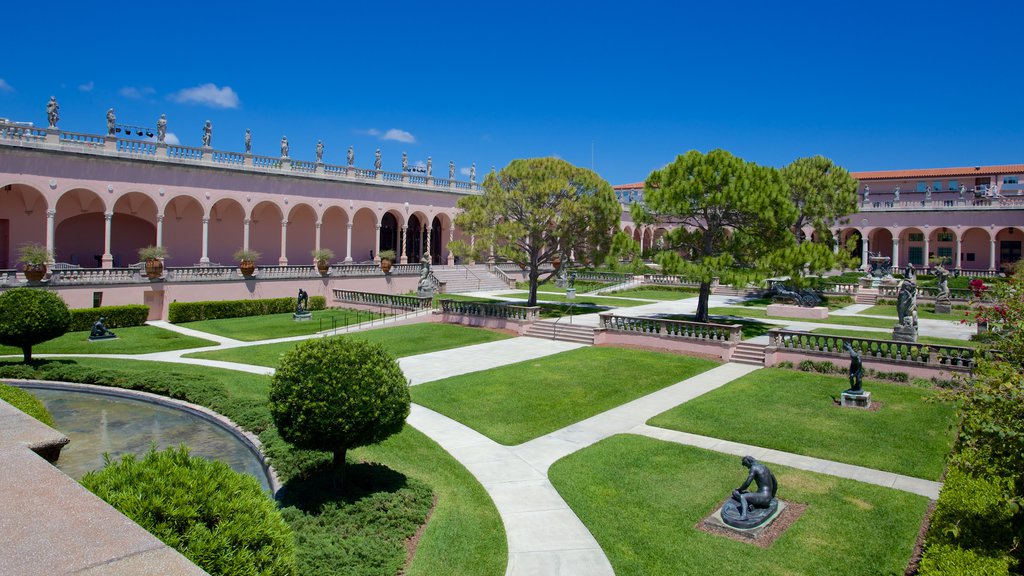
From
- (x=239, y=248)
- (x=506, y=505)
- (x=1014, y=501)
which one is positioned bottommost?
(x=506, y=505)

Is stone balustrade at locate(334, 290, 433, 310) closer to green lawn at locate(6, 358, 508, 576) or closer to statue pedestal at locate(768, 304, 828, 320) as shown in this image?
statue pedestal at locate(768, 304, 828, 320)

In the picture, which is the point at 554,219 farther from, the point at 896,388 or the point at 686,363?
the point at 896,388

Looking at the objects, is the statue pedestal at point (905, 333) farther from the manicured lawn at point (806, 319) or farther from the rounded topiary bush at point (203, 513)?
the rounded topiary bush at point (203, 513)

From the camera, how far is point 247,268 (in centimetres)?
3822

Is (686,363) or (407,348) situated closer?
(686,363)

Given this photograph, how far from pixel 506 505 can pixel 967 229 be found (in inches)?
2400

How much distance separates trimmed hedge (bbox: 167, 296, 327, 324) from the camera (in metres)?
33.7

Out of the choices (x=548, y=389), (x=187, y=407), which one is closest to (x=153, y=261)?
(x=187, y=407)

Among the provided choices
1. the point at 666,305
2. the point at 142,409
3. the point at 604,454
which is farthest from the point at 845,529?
the point at 666,305

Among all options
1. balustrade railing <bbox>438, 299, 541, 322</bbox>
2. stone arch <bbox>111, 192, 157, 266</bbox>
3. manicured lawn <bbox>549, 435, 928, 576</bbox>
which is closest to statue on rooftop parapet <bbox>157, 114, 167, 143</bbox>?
stone arch <bbox>111, 192, 157, 266</bbox>

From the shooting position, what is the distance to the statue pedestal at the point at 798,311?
1341 inches

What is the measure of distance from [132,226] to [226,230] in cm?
557

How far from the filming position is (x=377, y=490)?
35.6 ft

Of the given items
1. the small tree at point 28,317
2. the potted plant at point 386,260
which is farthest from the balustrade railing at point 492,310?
the small tree at point 28,317
